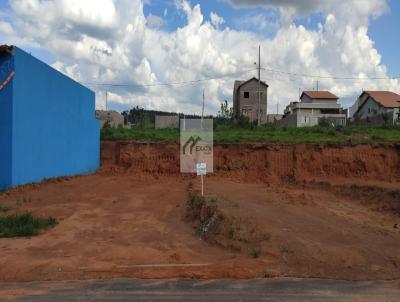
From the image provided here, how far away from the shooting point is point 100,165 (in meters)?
23.4

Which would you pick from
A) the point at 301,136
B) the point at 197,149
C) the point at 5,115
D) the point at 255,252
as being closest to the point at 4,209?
the point at 5,115

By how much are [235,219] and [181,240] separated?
1.22 meters

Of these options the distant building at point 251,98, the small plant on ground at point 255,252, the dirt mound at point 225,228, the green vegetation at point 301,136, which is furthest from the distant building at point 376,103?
the small plant on ground at point 255,252

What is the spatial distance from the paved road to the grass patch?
295 cm

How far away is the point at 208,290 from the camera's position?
19.2 feet

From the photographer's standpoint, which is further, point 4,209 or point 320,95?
point 320,95

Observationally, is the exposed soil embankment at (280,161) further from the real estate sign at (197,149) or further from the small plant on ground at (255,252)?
the small plant on ground at (255,252)

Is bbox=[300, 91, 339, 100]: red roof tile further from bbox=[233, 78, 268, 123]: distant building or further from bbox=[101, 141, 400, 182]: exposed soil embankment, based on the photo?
bbox=[101, 141, 400, 182]: exposed soil embankment

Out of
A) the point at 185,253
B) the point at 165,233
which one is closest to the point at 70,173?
the point at 165,233

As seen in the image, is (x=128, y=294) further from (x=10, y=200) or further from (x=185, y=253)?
(x=10, y=200)

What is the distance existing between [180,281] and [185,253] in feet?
5.23

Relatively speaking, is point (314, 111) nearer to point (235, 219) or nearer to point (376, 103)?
point (376, 103)

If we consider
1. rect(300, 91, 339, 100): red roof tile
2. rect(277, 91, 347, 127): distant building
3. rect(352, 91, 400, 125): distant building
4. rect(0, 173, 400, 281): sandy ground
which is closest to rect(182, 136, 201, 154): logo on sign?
rect(0, 173, 400, 281): sandy ground

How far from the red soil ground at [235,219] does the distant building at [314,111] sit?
74.3ft
